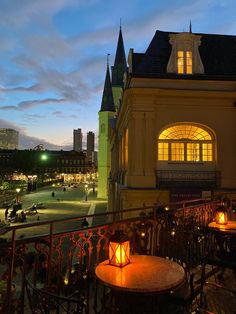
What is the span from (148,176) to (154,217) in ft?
34.2

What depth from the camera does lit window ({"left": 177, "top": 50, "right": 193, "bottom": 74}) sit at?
58.0ft

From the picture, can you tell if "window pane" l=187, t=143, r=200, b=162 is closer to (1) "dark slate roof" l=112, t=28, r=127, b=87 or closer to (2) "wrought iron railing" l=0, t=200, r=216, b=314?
(2) "wrought iron railing" l=0, t=200, r=216, b=314

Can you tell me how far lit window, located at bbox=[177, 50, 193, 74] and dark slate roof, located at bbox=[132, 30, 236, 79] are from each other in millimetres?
605

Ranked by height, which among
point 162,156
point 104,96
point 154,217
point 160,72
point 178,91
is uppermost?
point 104,96

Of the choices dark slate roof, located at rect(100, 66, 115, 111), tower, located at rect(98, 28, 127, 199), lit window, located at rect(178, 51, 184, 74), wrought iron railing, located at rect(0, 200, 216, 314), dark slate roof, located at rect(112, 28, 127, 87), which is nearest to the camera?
wrought iron railing, located at rect(0, 200, 216, 314)

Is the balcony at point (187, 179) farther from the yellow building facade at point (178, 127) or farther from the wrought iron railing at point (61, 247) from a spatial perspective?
the wrought iron railing at point (61, 247)

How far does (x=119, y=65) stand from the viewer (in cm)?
5603

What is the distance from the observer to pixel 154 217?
5621mm

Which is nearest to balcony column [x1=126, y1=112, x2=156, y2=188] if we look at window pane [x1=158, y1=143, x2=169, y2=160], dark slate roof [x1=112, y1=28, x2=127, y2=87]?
window pane [x1=158, y1=143, x2=169, y2=160]

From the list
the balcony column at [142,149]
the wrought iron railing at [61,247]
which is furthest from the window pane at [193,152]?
the wrought iron railing at [61,247]

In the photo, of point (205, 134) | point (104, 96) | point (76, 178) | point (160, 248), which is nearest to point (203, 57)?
point (205, 134)

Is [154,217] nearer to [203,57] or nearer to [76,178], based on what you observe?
[203,57]

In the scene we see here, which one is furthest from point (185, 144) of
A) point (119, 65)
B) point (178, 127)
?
point (119, 65)

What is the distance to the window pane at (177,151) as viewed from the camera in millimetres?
16959
